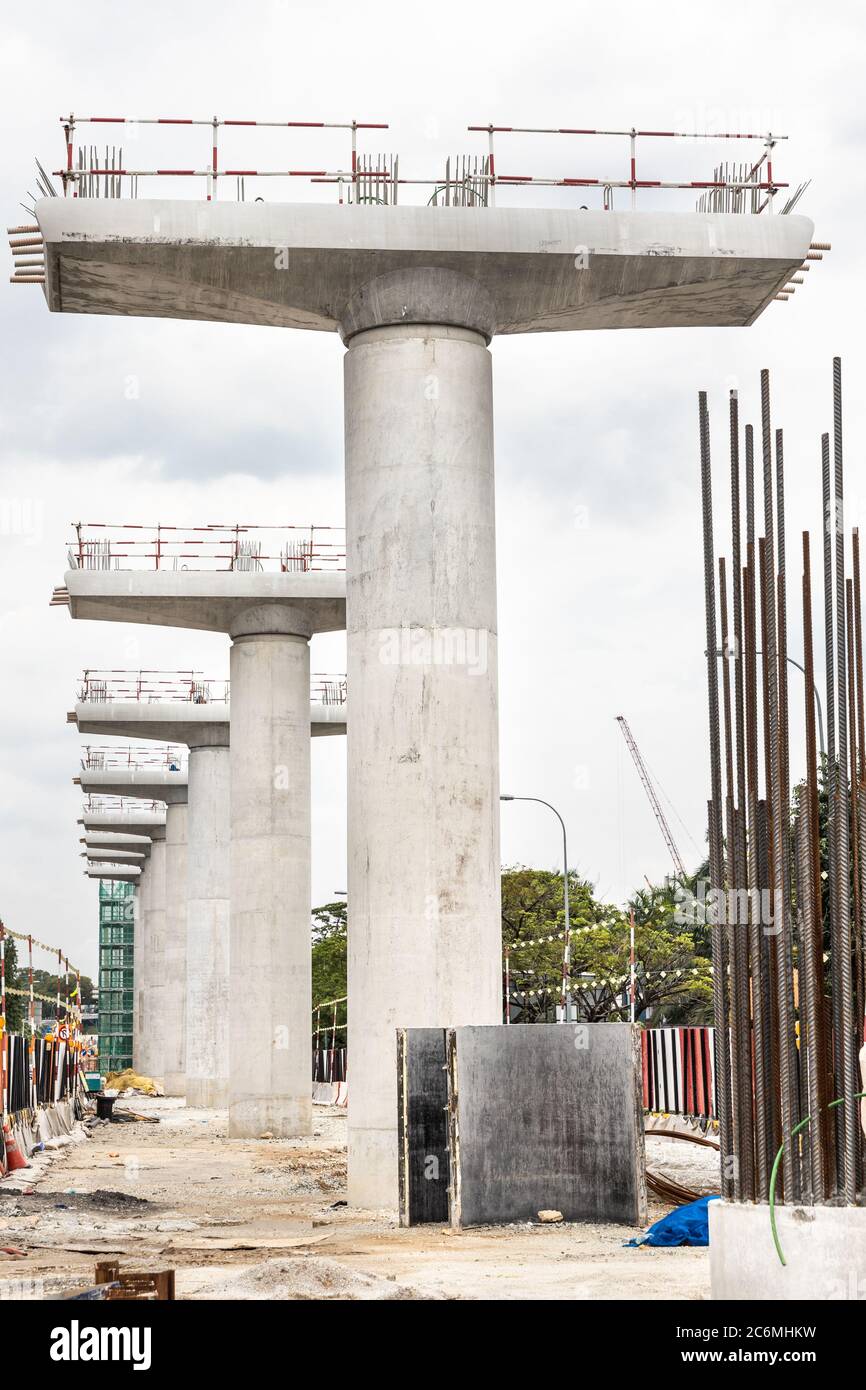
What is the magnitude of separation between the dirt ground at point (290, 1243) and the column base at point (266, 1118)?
8281 millimetres

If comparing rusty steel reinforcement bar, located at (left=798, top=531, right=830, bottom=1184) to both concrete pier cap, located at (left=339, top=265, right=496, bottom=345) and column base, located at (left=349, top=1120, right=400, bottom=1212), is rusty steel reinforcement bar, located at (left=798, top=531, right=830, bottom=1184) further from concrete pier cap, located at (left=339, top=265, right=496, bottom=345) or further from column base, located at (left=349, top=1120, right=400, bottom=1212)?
concrete pier cap, located at (left=339, top=265, right=496, bottom=345)

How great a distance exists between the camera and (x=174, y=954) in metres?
70.4

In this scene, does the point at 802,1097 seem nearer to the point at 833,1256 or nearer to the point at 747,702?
the point at 833,1256

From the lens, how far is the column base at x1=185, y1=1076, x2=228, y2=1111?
52781 mm

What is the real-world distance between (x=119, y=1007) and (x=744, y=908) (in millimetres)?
116744

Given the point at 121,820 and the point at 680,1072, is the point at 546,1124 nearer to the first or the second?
the point at 680,1072

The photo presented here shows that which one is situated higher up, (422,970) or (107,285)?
(107,285)

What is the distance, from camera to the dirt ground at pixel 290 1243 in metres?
13.5

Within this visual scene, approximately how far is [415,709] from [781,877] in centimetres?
1120

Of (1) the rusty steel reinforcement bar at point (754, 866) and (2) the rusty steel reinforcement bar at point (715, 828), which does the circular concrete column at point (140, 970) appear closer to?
(2) the rusty steel reinforcement bar at point (715, 828)

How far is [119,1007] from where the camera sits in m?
123

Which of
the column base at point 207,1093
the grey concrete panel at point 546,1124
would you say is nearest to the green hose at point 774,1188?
the grey concrete panel at point 546,1124

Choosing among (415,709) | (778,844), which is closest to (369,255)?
(415,709)
